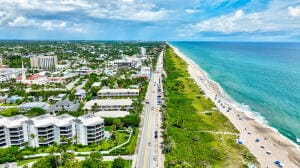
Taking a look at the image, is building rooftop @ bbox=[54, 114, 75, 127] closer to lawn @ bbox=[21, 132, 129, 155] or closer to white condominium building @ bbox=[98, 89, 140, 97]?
lawn @ bbox=[21, 132, 129, 155]

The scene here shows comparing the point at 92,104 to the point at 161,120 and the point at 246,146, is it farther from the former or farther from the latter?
the point at 246,146

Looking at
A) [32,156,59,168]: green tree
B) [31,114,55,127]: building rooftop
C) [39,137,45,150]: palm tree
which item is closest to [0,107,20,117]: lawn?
[31,114,55,127]: building rooftop

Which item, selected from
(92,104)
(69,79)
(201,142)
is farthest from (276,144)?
(69,79)

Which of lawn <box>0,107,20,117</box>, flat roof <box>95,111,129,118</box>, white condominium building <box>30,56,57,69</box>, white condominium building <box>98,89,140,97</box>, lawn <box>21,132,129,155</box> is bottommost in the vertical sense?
lawn <box>21,132,129,155</box>

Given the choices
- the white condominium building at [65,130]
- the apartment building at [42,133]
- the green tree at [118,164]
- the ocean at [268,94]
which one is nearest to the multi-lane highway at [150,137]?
the green tree at [118,164]

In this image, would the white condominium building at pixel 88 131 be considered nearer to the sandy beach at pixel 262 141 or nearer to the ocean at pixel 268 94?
the sandy beach at pixel 262 141

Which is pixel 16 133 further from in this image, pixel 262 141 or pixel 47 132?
pixel 262 141
